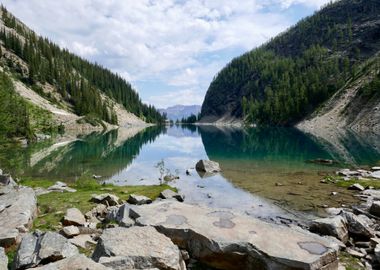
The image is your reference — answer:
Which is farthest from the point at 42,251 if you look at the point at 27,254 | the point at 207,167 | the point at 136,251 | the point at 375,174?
the point at 375,174

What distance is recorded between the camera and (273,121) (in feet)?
641

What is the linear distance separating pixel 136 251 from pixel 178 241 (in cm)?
342

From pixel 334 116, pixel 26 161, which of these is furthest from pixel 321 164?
pixel 334 116

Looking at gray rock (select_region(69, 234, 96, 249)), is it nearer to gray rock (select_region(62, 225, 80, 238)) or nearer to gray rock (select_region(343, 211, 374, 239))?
gray rock (select_region(62, 225, 80, 238))

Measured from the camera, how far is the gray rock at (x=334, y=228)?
58.2ft

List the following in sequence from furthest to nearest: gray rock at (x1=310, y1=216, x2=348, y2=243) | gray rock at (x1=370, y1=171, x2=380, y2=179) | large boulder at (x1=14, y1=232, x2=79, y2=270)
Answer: gray rock at (x1=370, y1=171, x2=380, y2=179) → gray rock at (x1=310, y1=216, x2=348, y2=243) → large boulder at (x1=14, y1=232, x2=79, y2=270)

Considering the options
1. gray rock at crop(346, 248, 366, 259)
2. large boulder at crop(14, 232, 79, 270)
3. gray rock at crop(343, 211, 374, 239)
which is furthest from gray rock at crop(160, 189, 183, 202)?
large boulder at crop(14, 232, 79, 270)

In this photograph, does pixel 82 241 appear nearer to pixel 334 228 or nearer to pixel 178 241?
pixel 178 241

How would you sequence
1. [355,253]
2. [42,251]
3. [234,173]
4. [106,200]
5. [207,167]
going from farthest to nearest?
[207,167], [234,173], [106,200], [355,253], [42,251]

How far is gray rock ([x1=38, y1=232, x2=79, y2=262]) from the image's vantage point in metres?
11.7

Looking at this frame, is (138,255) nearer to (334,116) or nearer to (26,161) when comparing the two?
(26,161)

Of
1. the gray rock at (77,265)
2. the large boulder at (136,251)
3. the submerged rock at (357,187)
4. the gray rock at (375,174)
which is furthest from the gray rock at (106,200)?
the gray rock at (375,174)

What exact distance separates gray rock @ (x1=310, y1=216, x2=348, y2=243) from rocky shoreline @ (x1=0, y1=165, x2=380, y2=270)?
0.05m

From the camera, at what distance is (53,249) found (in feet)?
39.2
